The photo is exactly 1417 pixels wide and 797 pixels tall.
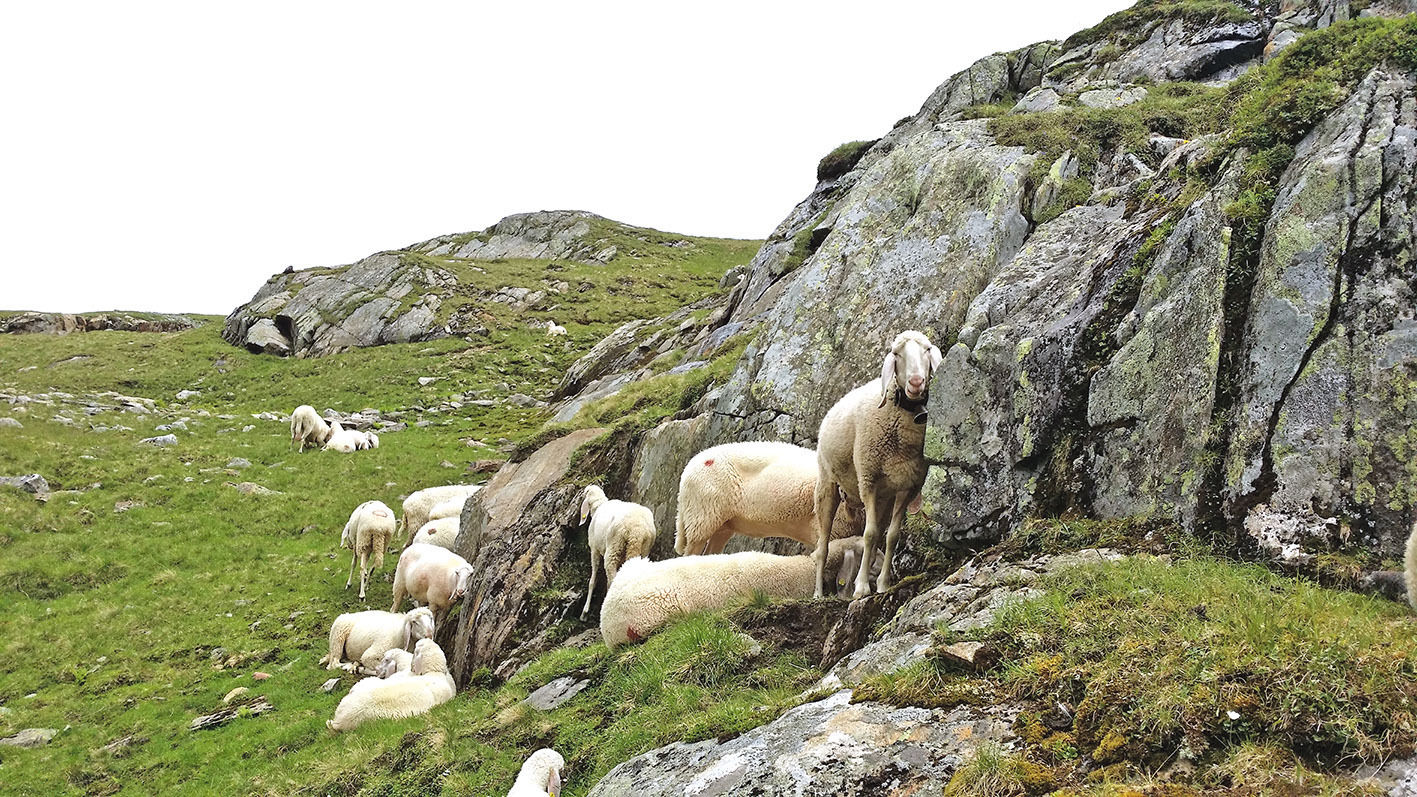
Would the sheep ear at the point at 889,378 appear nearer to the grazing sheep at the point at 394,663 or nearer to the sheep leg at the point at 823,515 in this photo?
the sheep leg at the point at 823,515

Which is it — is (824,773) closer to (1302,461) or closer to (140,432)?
(1302,461)

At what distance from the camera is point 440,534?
75.0 ft

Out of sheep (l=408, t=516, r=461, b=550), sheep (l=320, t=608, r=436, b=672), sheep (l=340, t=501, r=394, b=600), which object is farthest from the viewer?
sheep (l=340, t=501, r=394, b=600)

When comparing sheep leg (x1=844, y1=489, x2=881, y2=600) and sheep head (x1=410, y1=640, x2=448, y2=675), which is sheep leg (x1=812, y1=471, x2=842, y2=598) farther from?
sheep head (x1=410, y1=640, x2=448, y2=675)

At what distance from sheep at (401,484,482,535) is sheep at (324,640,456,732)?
12.6 meters

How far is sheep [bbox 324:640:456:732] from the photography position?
13562 mm

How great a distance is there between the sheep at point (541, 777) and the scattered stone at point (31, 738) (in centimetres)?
1412

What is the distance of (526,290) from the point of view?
7506 centimetres

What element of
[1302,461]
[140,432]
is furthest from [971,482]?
[140,432]

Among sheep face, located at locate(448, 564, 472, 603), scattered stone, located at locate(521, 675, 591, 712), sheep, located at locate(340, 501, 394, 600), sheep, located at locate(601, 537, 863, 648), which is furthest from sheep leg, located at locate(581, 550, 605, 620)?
sheep, located at locate(340, 501, 394, 600)

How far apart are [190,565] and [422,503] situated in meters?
6.89

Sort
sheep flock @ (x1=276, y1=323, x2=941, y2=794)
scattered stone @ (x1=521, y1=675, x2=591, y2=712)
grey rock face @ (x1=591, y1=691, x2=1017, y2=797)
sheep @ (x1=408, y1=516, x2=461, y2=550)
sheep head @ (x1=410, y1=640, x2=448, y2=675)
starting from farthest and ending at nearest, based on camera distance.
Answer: sheep @ (x1=408, y1=516, x2=461, y2=550) < sheep head @ (x1=410, y1=640, x2=448, y2=675) < scattered stone @ (x1=521, y1=675, x2=591, y2=712) < sheep flock @ (x1=276, y1=323, x2=941, y2=794) < grey rock face @ (x1=591, y1=691, x2=1017, y2=797)

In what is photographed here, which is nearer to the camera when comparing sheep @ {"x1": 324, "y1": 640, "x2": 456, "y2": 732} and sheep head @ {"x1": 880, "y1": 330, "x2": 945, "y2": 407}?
sheep head @ {"x1": 880, "y1": 330, "x2": 945, "y2": 407}

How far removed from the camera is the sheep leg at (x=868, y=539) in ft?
29.1
